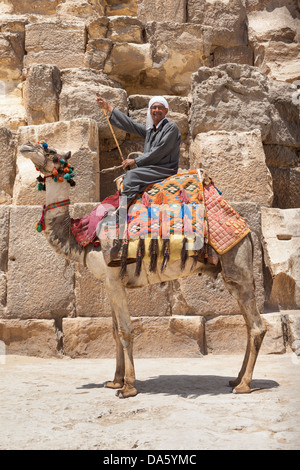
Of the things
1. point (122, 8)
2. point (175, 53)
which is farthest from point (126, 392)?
point (122, 8)

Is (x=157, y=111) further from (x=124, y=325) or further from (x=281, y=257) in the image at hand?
(x=281, y=257)

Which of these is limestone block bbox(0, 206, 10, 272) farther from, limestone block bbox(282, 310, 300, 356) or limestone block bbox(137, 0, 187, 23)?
limestone block bbox(137, 0, 187, 23)

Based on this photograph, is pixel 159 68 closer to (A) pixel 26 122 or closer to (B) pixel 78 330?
(A) pixel 26 122

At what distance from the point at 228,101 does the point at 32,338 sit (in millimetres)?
4053

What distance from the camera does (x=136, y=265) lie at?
13.7ft

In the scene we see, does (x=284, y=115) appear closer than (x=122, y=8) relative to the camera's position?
Yes

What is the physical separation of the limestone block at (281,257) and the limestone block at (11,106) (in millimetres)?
3724

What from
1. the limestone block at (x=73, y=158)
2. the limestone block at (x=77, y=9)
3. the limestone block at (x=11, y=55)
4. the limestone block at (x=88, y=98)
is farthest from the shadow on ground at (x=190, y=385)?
the limestone block at (x=77, y=9)

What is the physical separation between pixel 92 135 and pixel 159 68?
94.8 inches

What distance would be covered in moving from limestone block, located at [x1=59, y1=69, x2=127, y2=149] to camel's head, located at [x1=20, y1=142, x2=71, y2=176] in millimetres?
2651

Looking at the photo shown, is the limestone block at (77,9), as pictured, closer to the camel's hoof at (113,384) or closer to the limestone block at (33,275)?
the limestone block at (33,275)

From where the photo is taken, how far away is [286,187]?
754 cm

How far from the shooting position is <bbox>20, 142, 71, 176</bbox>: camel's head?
13.7ft

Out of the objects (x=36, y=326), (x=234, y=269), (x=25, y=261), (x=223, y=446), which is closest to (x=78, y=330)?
(x=36, y=326)
